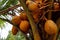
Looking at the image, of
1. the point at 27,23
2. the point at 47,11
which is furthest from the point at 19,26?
the point at 47,11

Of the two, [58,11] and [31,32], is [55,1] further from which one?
[31,32]

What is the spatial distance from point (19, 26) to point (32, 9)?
0.11 m

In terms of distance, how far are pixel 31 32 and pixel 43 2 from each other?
0.45 ft

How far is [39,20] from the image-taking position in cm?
74

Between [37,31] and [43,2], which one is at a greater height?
[43,2]

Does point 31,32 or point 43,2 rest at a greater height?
point 43,2

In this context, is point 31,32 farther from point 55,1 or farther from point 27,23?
point 55,1

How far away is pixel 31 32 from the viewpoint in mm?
775

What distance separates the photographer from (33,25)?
0.72 m

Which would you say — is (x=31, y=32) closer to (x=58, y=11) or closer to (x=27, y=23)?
(x=27, y=23)

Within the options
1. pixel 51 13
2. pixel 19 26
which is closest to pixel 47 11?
pixel 51 13

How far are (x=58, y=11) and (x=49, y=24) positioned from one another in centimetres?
10

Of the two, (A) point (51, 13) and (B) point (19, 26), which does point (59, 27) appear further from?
(B) point (19, 26)

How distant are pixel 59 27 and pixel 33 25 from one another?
11cm
